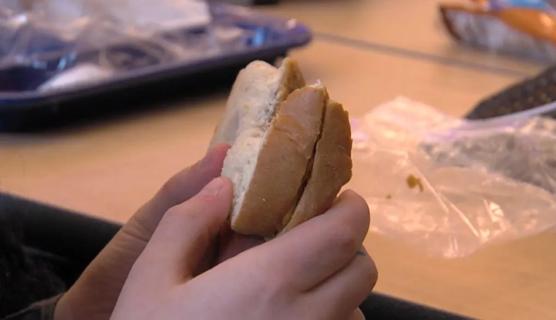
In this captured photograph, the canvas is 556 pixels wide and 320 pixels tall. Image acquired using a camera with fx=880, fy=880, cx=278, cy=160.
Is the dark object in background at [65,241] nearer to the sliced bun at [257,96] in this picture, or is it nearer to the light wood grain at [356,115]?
the light wood grain at [356,115]

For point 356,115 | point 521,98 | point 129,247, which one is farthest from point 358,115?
point 129,247

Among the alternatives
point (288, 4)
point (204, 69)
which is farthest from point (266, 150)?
point (288, 4)

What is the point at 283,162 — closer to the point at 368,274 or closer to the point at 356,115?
the point at 368,274

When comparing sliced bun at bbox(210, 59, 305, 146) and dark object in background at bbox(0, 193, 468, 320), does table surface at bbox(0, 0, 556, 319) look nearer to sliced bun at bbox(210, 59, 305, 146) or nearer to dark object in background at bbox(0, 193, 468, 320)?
dark object in background at bbox(0, 193, 468, 320)

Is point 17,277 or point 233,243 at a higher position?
point 233,243

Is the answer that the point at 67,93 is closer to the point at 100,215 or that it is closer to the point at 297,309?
the point at 100,215

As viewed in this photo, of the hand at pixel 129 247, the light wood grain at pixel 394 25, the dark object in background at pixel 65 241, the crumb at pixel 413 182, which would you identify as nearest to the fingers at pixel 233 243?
the hand at pixel 129 247

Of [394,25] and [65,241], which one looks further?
[394,25]
